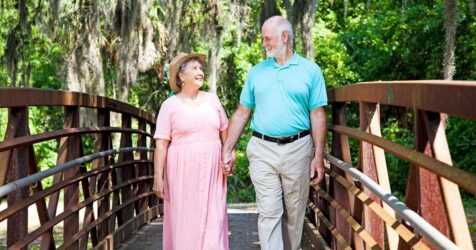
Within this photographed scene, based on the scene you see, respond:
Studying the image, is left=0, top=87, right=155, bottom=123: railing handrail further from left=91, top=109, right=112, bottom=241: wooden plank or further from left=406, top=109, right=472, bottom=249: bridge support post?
left=406, top=109, right=472, bottom=249: bridge support post

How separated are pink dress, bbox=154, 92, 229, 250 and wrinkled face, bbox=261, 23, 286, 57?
1.74 feet

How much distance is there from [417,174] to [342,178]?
1965 millimetres

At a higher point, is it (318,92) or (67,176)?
(318,92)

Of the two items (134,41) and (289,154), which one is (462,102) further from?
(134,41)

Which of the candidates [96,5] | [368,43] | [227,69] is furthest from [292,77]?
[227,69]

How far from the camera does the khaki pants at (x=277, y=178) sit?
4902mm

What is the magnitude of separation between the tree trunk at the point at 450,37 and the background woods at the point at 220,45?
376cm

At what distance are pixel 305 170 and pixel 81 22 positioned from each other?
1259 centimetres

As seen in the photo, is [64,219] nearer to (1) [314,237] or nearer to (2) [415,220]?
(1) [314,237]

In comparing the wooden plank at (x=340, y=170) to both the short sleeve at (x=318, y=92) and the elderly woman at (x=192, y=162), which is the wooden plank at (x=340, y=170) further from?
the elderly woman at (x=192, y=162)

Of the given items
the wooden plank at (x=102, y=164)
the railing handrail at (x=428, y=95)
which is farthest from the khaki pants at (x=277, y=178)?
the wooden plank at (x=102, y=164)

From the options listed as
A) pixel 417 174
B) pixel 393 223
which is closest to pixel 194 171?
pixel 393 223

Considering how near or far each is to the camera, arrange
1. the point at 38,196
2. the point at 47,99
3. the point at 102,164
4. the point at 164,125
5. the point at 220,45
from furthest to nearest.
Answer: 1. the point at 220,45
2. the point at 102,164
3. the point at 164,125
4. the point at 47,99
5. the point at 38,196

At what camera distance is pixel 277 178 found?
497cm
